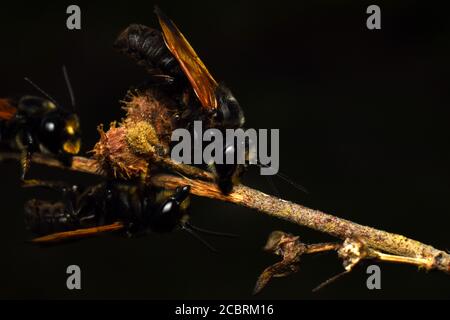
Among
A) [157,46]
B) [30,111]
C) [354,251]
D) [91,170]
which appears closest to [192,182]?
[91,170]

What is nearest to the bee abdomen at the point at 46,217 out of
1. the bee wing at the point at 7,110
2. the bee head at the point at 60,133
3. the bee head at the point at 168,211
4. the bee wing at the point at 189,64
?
the bee head at the point at 60,133

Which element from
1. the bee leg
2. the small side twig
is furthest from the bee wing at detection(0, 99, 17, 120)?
the small side twig

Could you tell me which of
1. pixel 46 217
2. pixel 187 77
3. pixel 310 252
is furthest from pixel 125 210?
pixel 310 252

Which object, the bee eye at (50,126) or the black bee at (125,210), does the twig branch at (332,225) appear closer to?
the black bee at (125,210)

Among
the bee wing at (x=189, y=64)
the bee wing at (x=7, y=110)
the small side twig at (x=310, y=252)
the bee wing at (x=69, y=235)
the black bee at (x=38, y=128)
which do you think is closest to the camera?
the small side twig at (x=310, y=252)

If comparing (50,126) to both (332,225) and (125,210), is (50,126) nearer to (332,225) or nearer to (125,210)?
(125,210)

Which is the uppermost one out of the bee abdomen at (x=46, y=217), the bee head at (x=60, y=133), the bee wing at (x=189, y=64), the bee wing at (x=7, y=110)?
the bee wing at (x=189, y=64)

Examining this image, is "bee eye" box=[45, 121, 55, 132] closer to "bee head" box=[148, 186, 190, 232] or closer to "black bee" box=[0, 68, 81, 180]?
"black bee" box=[0, 68, 81, 180]
